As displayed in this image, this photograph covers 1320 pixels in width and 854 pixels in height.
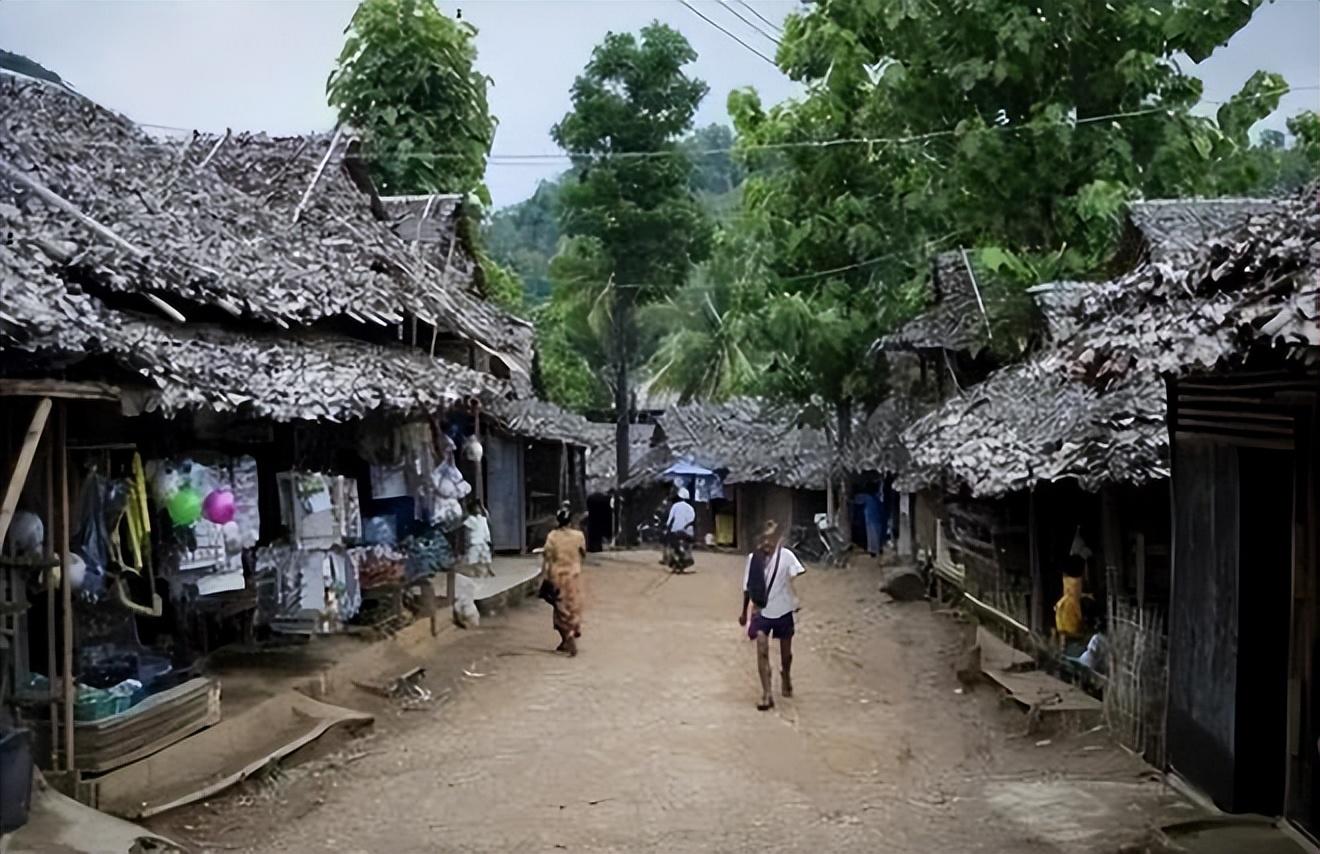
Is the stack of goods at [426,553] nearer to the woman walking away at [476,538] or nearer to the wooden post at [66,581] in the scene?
the woman walking away at [476,538]

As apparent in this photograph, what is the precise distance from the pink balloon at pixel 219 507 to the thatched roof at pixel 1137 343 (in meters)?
6.07

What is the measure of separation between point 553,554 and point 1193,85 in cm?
1185

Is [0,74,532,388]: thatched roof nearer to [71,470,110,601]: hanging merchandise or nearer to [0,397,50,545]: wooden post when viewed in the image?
[71,470,110,601]: hanging merchandise

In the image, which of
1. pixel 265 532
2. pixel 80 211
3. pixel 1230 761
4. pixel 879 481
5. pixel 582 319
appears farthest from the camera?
pixel 582 319

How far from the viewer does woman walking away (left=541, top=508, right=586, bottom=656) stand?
1550cm

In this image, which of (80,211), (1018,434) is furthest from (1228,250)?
(80,211)

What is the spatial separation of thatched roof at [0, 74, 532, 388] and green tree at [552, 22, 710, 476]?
14498mm

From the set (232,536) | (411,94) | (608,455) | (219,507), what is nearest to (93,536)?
(219,507)

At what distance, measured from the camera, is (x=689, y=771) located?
1060 cm

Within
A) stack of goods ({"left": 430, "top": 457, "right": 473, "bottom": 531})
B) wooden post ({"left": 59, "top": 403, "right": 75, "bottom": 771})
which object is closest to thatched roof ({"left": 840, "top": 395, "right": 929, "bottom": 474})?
stack of goods ({"left": 430, "top": 457, "right": 473, "bottom": 531})

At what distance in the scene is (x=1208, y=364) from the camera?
249 inches

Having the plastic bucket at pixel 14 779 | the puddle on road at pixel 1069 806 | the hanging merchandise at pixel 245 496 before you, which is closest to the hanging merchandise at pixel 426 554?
the hanging merchandise at pixel 245 496

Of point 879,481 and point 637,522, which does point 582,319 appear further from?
point 879,481

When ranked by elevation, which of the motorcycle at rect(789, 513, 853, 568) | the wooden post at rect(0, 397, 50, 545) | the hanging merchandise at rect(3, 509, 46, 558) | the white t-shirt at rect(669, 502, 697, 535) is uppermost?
the wooden post at rect(0, 397, 50, 545)
